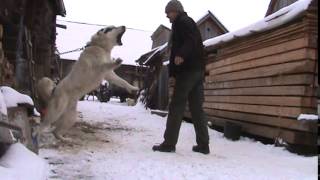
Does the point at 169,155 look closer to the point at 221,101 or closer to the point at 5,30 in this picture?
the point at 221,101

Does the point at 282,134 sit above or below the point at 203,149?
above

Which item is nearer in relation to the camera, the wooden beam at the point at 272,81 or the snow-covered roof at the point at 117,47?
the wooden beam at the point at 272,81

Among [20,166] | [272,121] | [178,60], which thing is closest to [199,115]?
[178,60]

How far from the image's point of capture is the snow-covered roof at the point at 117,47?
45219mm

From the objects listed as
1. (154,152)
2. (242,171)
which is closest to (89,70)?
(154,152)

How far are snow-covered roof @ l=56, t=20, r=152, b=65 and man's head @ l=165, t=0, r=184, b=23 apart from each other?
37.3 meters

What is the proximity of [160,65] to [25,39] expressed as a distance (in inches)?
511

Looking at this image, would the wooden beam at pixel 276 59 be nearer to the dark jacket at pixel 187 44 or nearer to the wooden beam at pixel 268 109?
the wooden beam at pixel 268 109

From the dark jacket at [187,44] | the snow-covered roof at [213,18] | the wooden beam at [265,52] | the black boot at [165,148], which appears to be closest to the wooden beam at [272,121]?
the wooden beam at [265,52]

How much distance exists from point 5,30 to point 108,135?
11.5 feet

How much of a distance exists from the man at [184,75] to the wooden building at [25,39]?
2323 millimetres

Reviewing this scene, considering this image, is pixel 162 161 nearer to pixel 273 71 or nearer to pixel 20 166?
pixel 20 166

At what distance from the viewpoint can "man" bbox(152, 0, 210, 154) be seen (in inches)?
223

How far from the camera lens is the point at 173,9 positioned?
5816 millimetres
